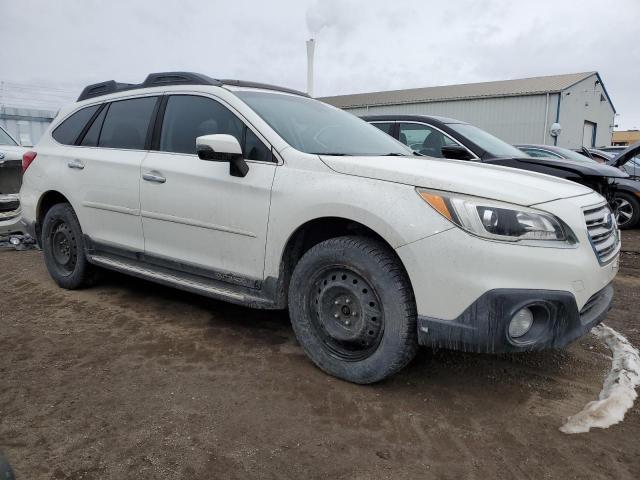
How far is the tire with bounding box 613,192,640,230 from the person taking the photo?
8.35m

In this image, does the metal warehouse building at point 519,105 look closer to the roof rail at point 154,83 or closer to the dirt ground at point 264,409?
the roof rail at point 154,83

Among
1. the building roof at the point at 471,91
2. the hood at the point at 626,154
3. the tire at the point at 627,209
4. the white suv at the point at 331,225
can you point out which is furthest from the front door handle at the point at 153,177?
the building roof at the point at 471,91

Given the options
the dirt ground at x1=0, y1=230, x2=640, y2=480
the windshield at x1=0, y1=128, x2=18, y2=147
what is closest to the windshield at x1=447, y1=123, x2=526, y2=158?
the dirt ground at x1=0, y1=230, x2=640, y2=480

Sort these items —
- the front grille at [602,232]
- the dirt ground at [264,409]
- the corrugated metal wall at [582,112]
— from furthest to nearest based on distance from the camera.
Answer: the corrugated metal wall at [582,112], the front grille at [602,232], the dirt ground at [264,409]

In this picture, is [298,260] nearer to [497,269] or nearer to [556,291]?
[497,269]

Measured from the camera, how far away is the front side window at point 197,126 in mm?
3170

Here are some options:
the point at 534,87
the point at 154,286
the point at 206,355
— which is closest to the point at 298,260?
the point at 206,355

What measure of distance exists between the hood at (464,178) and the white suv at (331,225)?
0.01 meters

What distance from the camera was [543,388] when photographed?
283cm

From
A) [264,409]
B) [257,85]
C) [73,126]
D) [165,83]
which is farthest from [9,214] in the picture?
[264,409]

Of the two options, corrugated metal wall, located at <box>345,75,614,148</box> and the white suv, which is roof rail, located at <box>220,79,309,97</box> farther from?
corrugated metal wall, located at <box>345,75,614,148</box>

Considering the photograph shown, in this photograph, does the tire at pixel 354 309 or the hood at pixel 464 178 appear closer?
the hood at pixel 464 178

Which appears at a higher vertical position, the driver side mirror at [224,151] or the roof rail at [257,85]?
the roof rail at [257,85]

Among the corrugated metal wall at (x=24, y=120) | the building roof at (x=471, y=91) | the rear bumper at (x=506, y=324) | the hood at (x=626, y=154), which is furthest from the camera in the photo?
the building roof at (x=471, y=91)
